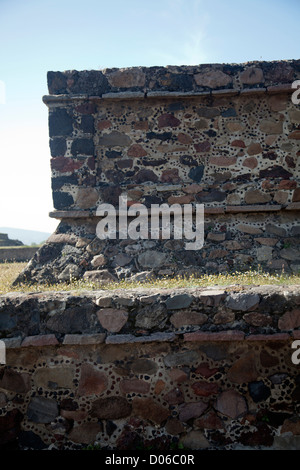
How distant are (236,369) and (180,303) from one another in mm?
724

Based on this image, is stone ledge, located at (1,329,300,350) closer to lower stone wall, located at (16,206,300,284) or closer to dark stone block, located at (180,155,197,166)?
lower stone wall, located at (16,206,300,284)

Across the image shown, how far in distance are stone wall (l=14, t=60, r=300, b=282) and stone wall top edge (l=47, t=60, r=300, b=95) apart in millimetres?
16

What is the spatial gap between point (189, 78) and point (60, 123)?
2.21 metres

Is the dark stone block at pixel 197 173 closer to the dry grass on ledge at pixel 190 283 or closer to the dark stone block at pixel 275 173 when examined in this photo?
the dark stone block at pixel 275 173

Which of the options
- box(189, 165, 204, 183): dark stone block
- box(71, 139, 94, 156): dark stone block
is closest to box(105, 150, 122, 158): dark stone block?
box(71, 139, 94, 156): dark stone block

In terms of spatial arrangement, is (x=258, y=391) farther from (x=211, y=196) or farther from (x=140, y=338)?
(x=211, y=196)

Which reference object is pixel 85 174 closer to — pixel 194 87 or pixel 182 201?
pixel 182 201

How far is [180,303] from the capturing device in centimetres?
352

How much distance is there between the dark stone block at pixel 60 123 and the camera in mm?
6582

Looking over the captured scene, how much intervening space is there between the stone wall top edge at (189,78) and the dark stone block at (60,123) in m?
0.43

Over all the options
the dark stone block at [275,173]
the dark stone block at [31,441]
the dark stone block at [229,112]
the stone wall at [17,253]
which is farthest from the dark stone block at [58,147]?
the stone wall at [17,253]

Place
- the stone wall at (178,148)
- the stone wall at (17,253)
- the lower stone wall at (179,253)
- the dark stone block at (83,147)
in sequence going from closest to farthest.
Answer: the lower stone wall at (179,253), the stone wall at (178,148), the dark stone block at (83,147), the stone wall at (17,253)

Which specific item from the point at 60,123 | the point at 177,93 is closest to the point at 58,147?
the point at 60,123
